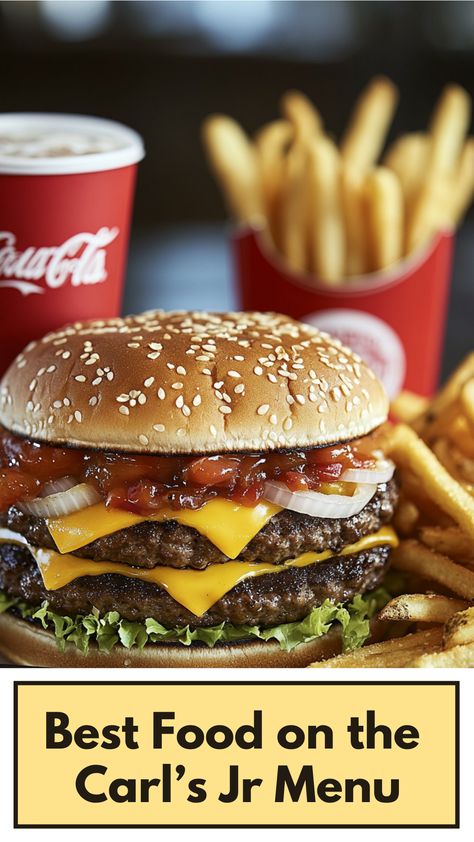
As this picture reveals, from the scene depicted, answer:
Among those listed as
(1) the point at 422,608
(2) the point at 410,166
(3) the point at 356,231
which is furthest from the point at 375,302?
(1) the point at 422,608

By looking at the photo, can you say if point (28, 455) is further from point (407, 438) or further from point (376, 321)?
point (376, 321)

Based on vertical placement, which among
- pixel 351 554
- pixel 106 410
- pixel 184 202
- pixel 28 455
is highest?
pixel 106 410

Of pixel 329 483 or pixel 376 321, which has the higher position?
pixel 329 483

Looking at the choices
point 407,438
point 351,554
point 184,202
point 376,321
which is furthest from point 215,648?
point 184,202

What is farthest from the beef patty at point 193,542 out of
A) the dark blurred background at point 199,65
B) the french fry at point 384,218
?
the dark blurred background at point 199,65

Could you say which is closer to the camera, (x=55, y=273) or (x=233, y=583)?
(x=233, y=583)

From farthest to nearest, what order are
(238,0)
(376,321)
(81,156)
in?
1. (238,0)
2. (376,321)
3. (81,156)

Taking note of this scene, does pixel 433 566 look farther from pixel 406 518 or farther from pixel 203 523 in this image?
pixel 203 523

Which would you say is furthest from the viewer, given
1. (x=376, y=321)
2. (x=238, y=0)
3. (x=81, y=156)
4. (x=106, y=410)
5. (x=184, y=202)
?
(x=184, y=202)
